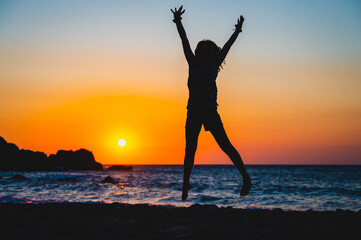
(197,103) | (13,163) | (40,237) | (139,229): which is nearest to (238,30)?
(197,103)

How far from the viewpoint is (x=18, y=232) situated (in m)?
5.21

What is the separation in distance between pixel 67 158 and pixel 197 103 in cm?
12662

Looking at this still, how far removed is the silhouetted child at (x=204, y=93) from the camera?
5.11 m

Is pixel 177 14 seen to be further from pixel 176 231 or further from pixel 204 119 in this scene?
pixel 176 231

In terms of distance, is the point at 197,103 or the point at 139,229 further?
the point at 139,229

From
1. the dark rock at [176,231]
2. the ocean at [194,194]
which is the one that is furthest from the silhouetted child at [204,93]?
the ocean at [194,194]

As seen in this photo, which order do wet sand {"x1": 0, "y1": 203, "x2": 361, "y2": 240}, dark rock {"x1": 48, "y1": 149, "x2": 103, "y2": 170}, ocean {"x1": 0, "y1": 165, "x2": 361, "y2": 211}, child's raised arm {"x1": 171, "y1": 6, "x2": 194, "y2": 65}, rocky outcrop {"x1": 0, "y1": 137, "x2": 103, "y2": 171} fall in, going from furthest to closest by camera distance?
dark rock {"x1": 48, "y1": 149, "x2": 103, "y2": 170} → rocky outcrop {"x1": 0, "y1": 137, "x2": 103, "y2": 171} → ocean {"x1": 0, "y1": 165, "x2": 361, "y2": 211} → child's raised arm {"x1": 171, "y1": 6, "x2": 194, "y2": 65} → wet sand {"x1": 0, "y1": 203, "x2": 361, "y2": 240}

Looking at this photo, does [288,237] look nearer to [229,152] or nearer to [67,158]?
[229,152]

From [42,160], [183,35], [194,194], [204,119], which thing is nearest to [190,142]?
[204,119]

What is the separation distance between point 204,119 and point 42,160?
110826 mm

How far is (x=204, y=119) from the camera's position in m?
5.16

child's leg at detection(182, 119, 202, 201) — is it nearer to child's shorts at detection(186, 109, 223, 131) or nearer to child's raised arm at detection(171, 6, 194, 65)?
child's shorts at detection(186, 109, 223, 131)

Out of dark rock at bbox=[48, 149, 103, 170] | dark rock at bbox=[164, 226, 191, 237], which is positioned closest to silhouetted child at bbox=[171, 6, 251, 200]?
dark rock at bbox=[164, 226, 191, 237]

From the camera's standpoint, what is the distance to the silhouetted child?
511cm
